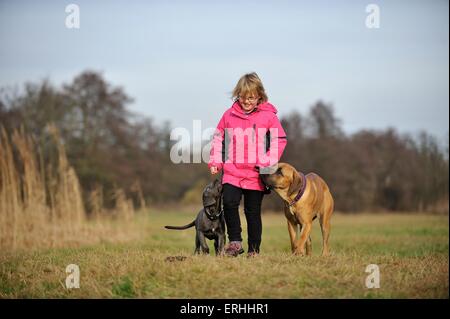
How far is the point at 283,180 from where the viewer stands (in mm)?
7707

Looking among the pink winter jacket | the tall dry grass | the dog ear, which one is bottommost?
the tall dry grass

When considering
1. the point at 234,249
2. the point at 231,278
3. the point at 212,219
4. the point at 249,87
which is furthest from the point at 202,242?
the point at 249,87

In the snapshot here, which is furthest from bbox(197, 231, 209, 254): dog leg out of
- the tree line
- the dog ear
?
the tree line

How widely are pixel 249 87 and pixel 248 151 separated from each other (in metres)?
0.88

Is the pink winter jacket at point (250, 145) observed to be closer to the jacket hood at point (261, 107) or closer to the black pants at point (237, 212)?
the jacket hood at point (261, 107)

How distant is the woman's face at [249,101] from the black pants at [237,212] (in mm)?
1109

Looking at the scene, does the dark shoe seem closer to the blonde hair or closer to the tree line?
the blonde hair

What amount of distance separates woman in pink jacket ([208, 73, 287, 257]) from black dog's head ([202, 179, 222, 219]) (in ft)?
0.43

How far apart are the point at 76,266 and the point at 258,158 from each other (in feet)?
9.19

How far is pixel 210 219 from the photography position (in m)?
7.85

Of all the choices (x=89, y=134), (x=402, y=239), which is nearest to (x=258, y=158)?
(x=402, y=239)

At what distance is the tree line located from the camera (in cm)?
2981
